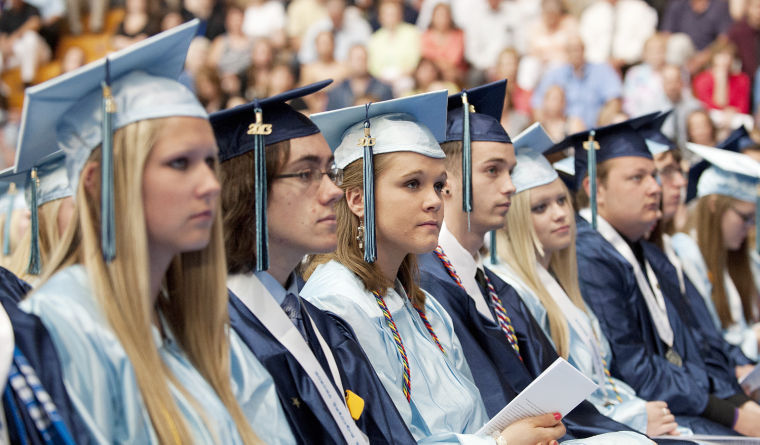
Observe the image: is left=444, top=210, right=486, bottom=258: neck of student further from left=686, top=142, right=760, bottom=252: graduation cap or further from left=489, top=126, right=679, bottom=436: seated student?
left=686, top=142, right=760, bottom=252: graduation cap

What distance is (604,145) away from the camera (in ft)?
16.1

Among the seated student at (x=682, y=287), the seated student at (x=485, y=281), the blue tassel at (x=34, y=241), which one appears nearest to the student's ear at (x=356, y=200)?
the seated student at (x=485, y=281)

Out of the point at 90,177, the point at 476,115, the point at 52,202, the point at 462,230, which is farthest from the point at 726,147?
the point at 90,177

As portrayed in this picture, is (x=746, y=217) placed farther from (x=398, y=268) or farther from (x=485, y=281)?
(x=398, y=268)

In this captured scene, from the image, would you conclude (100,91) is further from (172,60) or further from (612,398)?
(612,398)

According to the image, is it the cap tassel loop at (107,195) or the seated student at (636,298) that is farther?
the seated student at (636,298)

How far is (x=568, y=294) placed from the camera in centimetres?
440

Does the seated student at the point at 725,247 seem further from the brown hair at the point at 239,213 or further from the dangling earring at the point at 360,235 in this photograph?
the brown hair at the point at 239,213

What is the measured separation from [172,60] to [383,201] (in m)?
1.16

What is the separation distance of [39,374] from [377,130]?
1.60 m

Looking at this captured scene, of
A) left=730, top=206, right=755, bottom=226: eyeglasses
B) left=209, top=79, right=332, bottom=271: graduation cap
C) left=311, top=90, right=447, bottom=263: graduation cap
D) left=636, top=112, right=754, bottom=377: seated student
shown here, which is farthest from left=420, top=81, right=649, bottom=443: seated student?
left=730, top=206, right=755, bottom=226: eyeglasses

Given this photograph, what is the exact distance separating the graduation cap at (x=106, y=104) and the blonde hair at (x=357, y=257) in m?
1.14

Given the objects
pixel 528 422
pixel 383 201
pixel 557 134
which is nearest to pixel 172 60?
pixel 383 201

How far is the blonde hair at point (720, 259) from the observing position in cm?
598
